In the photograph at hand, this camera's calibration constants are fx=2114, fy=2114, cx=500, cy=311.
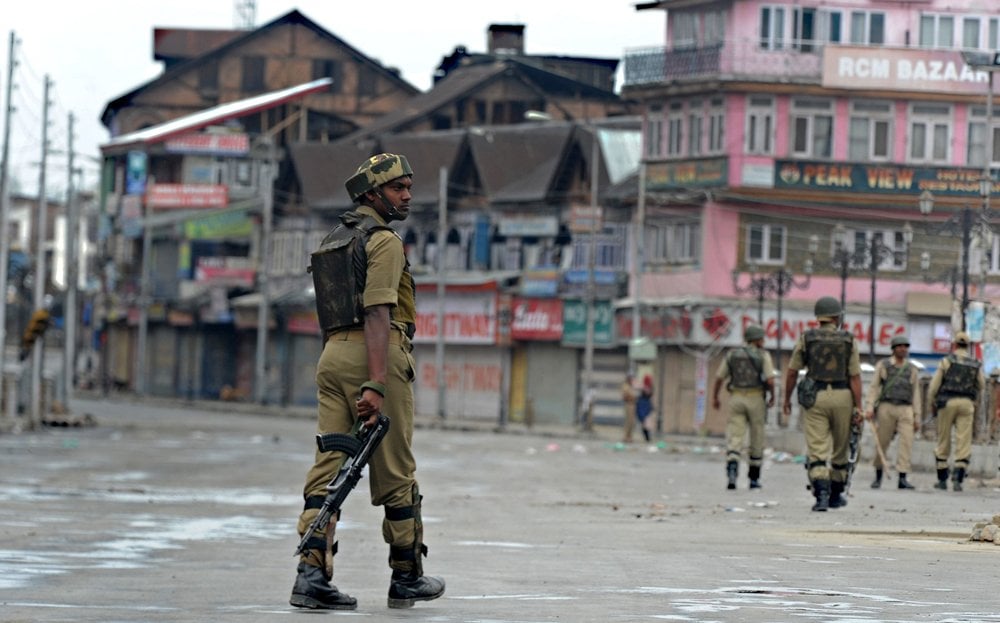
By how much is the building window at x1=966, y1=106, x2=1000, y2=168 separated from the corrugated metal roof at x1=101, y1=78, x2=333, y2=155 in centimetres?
3595

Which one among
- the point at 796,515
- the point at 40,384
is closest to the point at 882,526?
the point at 796,515

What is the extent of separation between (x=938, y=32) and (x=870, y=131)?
3229 mm

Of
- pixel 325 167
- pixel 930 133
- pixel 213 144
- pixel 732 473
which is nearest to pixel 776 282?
pixel 930 133

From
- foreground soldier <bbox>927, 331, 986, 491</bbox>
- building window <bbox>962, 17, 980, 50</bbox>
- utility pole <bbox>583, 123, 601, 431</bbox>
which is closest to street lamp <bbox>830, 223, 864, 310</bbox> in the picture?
utility pole <bbox>583, 123, 601, 431</bbox>

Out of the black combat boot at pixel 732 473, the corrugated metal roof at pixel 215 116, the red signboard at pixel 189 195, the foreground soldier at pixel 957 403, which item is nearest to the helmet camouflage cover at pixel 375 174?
the black combat boot at pixel 732 473

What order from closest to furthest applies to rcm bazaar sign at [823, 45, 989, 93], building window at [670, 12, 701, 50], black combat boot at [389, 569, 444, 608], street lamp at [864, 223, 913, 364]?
black combat boot at [389, 569, 444, 608], street lamp at [864, 223, 913, 364], rcm bazaar sign at [823, 45, 989, 93], building window at [670, 12, 701, 50]

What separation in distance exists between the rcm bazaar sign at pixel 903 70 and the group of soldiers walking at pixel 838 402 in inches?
1279

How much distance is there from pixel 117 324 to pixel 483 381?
108ft

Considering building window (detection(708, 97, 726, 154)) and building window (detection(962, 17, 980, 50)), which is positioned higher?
building window (detection(962, 17, 980, 50))

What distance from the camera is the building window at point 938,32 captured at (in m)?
56.4

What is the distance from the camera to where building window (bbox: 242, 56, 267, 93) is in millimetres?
91125

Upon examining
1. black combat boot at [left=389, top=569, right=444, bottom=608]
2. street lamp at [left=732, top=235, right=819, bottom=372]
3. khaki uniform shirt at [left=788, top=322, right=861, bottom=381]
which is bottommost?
black combat boot at [left=389, top=569, right=444, bottom=608]

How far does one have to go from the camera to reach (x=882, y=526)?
16.1 meters

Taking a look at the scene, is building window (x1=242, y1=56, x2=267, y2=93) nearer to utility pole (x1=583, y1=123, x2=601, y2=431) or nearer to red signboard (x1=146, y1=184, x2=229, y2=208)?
red signboard (x1=146, y1=184, x2=229, y2=208)
